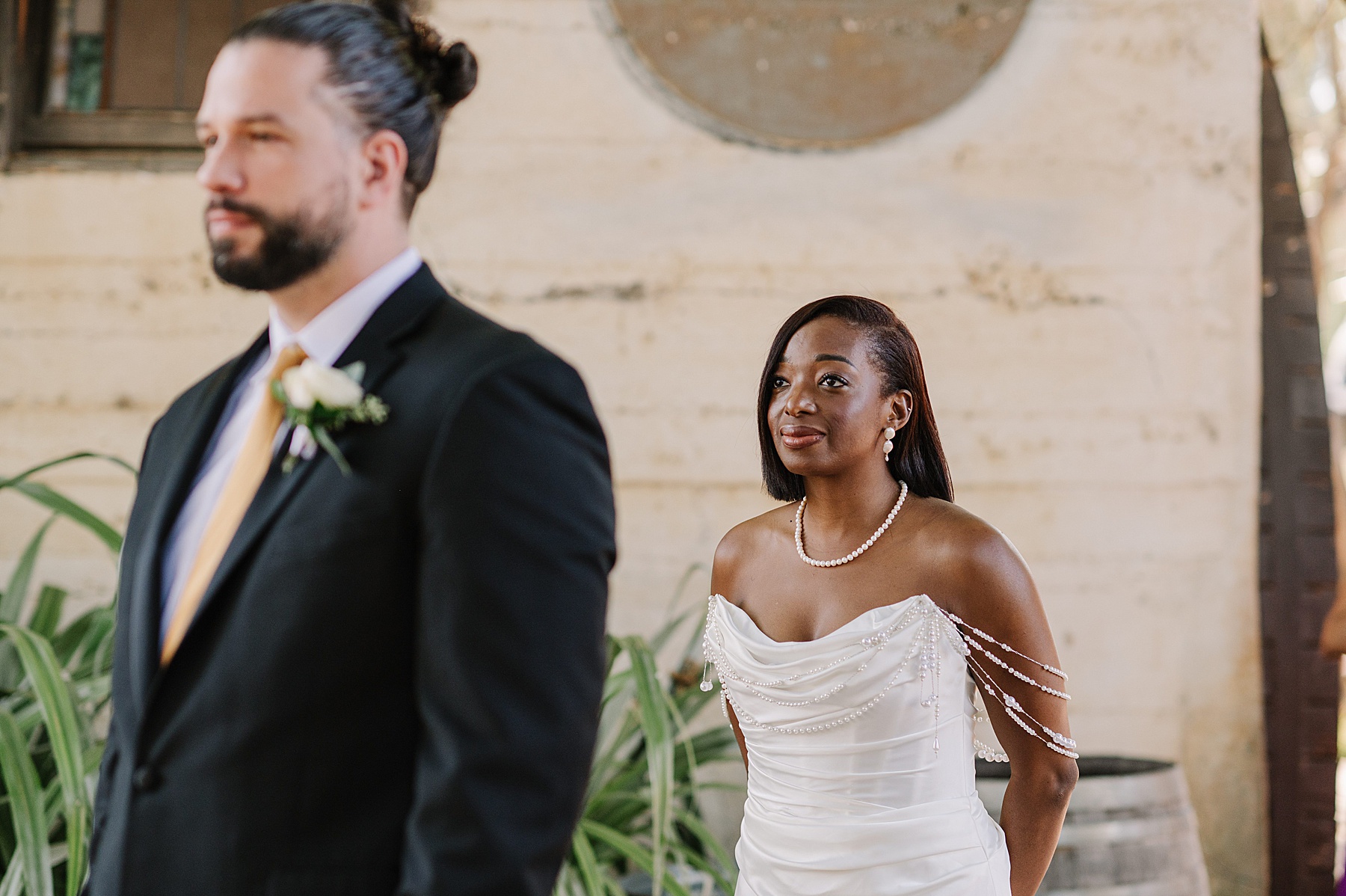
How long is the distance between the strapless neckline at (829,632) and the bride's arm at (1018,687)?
0.23 feet

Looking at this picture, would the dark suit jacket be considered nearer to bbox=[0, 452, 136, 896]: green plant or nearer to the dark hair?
the dark hair

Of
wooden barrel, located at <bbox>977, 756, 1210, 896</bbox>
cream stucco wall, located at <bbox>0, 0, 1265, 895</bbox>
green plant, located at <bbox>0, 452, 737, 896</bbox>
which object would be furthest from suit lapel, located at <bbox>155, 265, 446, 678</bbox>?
cream stucco wall, located at <bbox>0, 0, 1265, 895</bbox>

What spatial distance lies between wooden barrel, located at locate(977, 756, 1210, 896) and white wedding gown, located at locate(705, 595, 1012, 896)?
1.29ft

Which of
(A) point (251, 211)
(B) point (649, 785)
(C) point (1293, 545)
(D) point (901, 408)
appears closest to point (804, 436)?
(D) point (901, 408)

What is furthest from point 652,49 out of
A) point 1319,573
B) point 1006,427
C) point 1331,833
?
point 1331,833

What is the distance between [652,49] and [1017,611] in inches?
77.8

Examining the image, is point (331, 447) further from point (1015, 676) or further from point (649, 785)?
point (649, 785)

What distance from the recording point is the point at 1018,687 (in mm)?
1536

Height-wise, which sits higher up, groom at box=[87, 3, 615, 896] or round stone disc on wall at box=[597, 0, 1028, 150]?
round stone disc on wall at box=[597, 0, 1028, 150]

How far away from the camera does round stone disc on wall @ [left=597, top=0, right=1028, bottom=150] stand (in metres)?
2.92

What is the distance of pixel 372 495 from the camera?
2.92 feet

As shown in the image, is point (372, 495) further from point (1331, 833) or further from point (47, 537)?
point (1331, 833)

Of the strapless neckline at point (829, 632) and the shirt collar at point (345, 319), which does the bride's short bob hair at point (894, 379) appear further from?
the shirt collar at point (345, 319)

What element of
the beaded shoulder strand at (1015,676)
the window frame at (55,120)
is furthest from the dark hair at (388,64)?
the window frame at (55,120)
